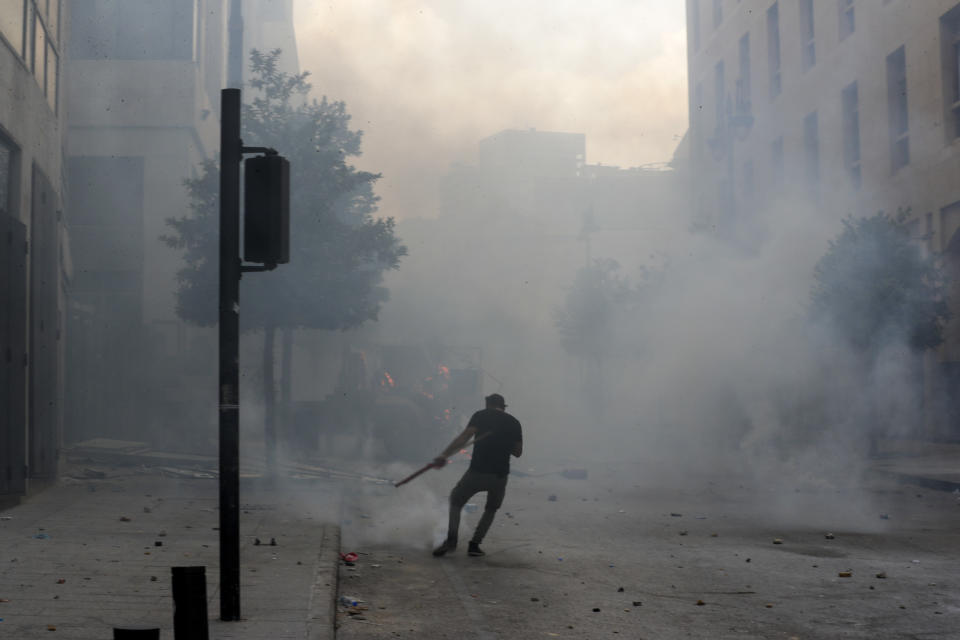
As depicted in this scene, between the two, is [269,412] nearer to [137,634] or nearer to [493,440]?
[493,440]

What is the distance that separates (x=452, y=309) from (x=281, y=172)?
1338 inches

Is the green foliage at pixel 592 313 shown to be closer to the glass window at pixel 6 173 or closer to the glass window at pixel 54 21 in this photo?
the glass window at pixel 54 21

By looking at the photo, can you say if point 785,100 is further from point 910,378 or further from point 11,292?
point 11,292

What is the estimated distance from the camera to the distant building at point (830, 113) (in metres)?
19.4

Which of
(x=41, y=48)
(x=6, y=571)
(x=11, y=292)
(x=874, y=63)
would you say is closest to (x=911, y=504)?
(x=6, y=571)

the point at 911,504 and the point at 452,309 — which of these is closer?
the point at 911,504

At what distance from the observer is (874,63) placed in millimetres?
22234

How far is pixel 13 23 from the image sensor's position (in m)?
10.8

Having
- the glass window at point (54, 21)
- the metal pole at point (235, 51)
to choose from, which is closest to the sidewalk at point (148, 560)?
the metal pole at point (235, 51)

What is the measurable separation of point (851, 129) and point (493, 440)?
60.0 ft

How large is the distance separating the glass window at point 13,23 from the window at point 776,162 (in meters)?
20.9

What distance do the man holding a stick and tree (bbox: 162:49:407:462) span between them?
712 centimetres

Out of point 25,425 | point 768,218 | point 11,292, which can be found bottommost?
point 25,425

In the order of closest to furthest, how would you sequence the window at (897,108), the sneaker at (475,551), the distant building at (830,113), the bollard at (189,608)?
the bollard at (189,608) < the sneaker at (475,551) < the distant building at (830,113) < the window at (897,108)
